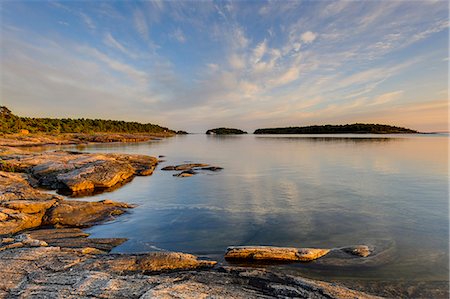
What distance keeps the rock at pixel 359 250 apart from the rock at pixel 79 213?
11.8 m

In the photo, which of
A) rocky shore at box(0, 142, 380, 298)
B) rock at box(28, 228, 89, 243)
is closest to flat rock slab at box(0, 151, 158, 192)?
rocky shore at box(0, 142, 380, 298)

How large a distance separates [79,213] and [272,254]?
35.0 feet

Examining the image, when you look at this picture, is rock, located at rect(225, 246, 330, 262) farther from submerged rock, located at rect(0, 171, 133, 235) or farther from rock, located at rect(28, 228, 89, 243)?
submerged rock, located at rect(0, 171, 133, 235)

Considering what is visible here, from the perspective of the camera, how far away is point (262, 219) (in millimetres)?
14812

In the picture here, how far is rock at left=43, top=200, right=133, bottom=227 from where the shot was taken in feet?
45.1

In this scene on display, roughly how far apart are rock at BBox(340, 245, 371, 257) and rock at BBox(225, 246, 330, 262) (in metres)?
1.22

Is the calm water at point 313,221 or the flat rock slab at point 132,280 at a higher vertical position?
the flat rock slab at point 132,280

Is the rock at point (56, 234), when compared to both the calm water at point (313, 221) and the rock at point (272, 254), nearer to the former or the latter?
the calm water at point (313, 221)

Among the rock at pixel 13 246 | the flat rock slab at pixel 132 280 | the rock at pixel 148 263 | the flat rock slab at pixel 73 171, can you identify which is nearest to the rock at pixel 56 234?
the rock at pixel 13 246

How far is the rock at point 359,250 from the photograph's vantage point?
10.2 m

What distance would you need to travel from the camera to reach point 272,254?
9719 mm

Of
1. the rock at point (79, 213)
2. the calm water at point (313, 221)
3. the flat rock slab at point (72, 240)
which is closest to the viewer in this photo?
the calm water at point (313, 221)

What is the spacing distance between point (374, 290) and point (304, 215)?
296 inches

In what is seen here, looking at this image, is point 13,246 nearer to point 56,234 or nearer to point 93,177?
point 56,234
